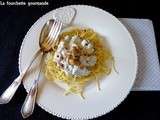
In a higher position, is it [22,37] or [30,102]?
[22,37]

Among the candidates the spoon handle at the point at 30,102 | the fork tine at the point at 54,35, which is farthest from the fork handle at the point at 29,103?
the fork tine at the point at 54,35

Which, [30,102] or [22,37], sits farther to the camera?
[22,37]

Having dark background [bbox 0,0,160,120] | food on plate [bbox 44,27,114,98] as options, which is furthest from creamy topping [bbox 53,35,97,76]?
dark background [bbox 0,0,160,120]

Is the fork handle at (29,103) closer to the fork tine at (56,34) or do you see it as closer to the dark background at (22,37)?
the dark background at (22,37)

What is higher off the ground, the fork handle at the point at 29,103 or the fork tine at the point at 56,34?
the fork tine at the point at 56,34

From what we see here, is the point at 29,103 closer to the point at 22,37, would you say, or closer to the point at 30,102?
the point at 30,102

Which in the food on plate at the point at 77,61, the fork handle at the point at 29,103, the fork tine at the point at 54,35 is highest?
the fork tine at the point at 54,35

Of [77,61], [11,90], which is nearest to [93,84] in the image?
[77,61]

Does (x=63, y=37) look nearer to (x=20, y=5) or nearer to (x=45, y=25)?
(x=45, y=25)
